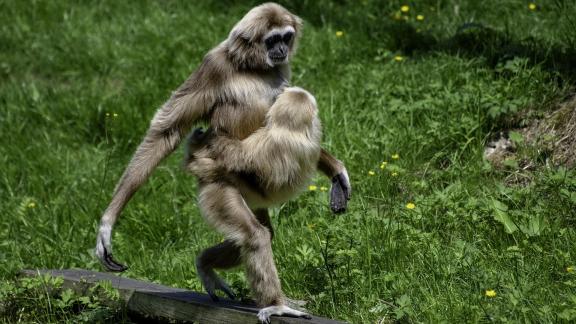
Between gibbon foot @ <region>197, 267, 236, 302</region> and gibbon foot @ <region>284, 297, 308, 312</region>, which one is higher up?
gibbon foot @ <region>197, 267, 236, 302</region>

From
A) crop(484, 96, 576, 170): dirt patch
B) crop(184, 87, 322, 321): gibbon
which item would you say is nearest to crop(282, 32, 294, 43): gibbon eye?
crop(184, 87, 322, 321): gibbon

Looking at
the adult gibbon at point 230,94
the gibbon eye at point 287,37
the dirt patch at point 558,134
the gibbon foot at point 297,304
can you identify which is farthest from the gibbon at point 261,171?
the dirt patch at point 558,134

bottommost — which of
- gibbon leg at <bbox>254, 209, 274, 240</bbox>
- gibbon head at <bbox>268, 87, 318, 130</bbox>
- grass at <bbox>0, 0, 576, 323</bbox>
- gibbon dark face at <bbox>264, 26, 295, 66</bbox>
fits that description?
grass at <bbox>0, 0, 576, 323</bbox>

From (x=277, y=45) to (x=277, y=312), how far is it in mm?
1655

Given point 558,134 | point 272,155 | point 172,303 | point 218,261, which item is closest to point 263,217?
point 218,261

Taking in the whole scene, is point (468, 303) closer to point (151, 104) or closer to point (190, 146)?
point (190, 146)

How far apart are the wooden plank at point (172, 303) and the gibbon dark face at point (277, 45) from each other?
1.54m

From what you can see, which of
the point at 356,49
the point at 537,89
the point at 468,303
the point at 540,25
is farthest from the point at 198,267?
the point at 540,25

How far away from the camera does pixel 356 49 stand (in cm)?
908

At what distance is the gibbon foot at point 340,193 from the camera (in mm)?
5504

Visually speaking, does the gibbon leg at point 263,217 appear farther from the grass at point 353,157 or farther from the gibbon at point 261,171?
the grass at point 353,157

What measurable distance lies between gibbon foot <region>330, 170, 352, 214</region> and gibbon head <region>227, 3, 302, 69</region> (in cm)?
84

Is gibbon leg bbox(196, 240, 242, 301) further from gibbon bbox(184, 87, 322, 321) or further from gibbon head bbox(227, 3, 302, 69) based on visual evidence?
gibbon head bbox(227, 3, 302, 69)

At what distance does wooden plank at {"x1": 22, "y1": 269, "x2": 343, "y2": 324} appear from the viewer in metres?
5.09
